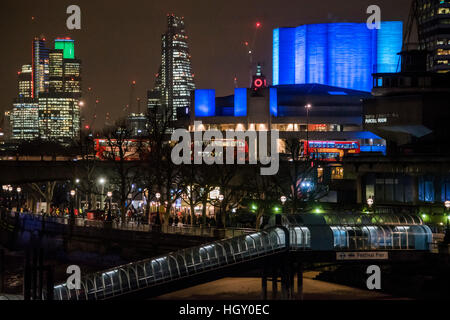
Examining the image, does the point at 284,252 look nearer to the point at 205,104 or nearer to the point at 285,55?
the point at 205,104

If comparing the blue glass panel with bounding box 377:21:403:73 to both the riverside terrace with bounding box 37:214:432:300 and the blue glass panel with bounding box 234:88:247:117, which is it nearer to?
the blue glass panel with bounding box 234:88:247:117

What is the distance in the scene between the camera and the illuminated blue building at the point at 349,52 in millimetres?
163625

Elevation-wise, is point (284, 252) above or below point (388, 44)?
below

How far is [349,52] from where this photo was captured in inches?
6481

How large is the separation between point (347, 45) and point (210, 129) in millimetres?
42875

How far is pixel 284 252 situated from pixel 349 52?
129699 mm

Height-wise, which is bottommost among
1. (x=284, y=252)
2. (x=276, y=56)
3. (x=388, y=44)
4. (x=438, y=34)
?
Result: (x=284, y=252)

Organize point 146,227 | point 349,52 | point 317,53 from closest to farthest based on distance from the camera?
point 146,227 < point 349,52 < point 317,53

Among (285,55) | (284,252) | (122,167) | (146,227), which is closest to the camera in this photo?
(284,252)

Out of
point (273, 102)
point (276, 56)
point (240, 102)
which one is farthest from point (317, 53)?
point (240, 102)

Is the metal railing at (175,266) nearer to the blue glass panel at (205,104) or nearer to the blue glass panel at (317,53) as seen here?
the blue glass panel at (205,104)

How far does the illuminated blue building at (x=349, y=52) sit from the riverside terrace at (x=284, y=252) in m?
124
